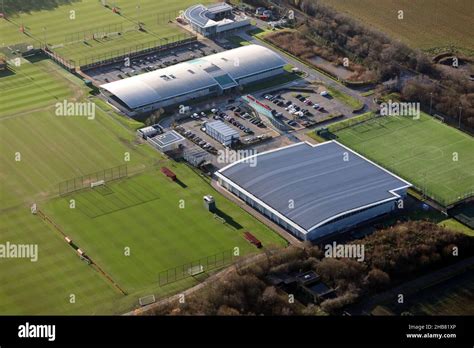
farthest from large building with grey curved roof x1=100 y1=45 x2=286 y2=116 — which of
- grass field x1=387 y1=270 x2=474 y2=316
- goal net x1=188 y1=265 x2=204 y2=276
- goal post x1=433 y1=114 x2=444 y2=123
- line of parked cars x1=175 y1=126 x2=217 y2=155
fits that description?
grass field x1=387 y1=270 x2=474 y2=316

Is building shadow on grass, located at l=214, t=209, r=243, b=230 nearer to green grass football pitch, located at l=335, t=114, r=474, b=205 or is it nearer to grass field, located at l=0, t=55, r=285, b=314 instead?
grass field, located at l=0, t=55, r=285, b=314

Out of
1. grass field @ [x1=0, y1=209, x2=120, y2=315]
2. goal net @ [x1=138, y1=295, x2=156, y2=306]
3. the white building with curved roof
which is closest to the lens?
grass field @ [x1=0, y1=209, x2=120, y2=315]

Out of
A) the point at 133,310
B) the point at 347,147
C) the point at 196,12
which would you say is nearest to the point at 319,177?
the point at 347,147

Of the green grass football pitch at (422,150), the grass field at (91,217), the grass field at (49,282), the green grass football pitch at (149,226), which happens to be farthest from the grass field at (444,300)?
the grass field at (49,282)

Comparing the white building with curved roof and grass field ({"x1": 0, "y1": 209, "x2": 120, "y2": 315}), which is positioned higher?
the white building with curved roof

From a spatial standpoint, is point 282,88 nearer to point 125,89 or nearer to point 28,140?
point 125,89

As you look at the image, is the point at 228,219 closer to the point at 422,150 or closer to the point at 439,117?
the point at 422,150
